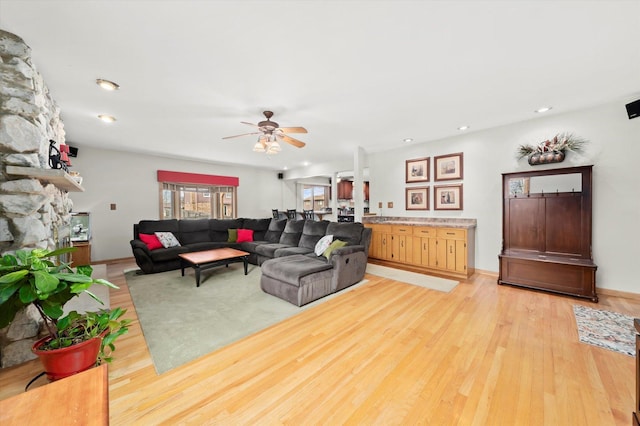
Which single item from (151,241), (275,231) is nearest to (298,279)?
(275,231)

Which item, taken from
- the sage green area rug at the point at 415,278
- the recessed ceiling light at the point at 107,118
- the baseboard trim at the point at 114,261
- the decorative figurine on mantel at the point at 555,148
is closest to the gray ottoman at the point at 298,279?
the sage green area rug at the point at 415,278

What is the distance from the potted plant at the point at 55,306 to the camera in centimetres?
128

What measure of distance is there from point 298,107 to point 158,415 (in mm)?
3148

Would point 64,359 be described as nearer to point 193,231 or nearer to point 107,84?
point 107,84

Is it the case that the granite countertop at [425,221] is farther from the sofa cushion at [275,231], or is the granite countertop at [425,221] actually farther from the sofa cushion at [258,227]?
the sofa cushion at [258,227]

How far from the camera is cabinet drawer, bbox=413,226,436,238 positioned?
432 cm

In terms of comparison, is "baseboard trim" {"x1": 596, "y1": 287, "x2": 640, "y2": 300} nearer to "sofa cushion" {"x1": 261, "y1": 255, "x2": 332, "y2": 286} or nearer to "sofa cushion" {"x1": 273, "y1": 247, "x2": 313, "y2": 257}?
"sofa cushion" {"x1": 261, "y1": 255, "x2": 332, "y2": 286}

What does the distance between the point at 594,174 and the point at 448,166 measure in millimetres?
1858

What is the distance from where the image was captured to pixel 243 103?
298 cm

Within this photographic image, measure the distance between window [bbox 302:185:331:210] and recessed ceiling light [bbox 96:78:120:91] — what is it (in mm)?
8134

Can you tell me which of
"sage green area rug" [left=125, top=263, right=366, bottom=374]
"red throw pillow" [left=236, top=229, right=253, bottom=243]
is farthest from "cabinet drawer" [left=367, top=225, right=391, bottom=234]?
"red throw pillow" [left=236, top=229, right=253, bottom=243]

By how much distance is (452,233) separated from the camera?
409 centimetres

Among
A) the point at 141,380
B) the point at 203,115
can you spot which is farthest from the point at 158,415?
the point at 203,115

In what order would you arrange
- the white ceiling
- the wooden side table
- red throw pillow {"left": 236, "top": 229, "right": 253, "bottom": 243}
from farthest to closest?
red throw pillow {"left": 236, "top": 229, "right": 253, "bottom": 243}, the white ceiling, the wooden side table
